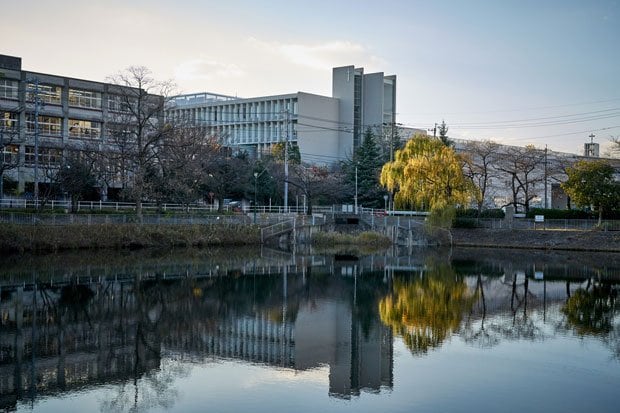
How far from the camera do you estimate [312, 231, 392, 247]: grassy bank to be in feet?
166

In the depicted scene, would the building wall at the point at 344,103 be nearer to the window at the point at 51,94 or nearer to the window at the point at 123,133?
the window at the point at 51,94

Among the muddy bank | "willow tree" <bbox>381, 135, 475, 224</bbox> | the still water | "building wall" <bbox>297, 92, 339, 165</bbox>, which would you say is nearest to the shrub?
the muddy bank

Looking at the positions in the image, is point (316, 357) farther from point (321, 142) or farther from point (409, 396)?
point (321, 142)

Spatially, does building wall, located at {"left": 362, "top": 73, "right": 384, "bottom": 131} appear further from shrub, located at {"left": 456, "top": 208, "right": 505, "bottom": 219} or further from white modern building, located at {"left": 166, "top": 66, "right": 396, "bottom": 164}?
shrub, located at {"left": 456, "top": 208, "right": 505, "bottom": 219}

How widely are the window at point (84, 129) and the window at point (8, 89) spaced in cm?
513

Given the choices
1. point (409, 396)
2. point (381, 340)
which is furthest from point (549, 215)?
point (409, 396)

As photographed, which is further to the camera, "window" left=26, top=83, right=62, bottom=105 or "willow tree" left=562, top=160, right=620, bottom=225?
"window" left=26, top=83, right=62, bottom=105

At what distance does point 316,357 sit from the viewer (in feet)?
48.0

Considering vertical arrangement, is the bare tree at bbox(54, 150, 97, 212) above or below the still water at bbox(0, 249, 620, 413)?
above

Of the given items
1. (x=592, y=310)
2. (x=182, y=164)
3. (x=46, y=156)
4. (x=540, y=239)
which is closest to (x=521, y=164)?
(x=540, y=239)

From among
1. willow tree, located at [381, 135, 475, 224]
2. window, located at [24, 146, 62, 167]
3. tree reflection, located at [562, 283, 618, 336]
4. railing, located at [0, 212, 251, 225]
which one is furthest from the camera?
willow tree, located at [381, 135, 475, 224]

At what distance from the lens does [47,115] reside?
56250 millimetres

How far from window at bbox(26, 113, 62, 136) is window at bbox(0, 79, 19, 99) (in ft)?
6.64

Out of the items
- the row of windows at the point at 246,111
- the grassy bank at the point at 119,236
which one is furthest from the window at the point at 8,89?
the row of windows at the point at 246,111
